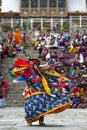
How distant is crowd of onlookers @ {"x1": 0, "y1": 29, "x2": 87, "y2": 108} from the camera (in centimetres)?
2830

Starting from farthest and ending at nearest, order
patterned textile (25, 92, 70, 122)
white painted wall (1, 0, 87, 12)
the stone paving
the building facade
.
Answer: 1. white painted wall (1, 0, 87, 12)
2. the building facade
3. patterned textile (25, 92, 70, 122)
4. the stone paving

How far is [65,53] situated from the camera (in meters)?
33.0

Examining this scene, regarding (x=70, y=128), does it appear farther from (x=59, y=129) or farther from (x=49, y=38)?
(x=49, y=38)

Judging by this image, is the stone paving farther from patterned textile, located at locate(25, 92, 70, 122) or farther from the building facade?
the building facade

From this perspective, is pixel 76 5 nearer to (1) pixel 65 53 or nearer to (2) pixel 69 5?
(2) pixel 69 5

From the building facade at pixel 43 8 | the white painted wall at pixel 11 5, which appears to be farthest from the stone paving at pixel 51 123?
the white painted wall at pixel 11 5

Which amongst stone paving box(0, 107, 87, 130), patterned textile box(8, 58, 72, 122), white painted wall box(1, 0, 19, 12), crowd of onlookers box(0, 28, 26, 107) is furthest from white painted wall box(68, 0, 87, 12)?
patterned textile box(8, 58, 72, 122)

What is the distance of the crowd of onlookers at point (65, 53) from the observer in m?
28.3

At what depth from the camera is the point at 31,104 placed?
14602mm

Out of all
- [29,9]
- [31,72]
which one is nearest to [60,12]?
[29,9]

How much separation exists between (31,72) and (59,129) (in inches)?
78.4

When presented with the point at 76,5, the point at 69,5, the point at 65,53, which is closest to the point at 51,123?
the point at 65,53

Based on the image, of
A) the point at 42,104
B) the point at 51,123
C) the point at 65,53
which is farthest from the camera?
the point at 65,53

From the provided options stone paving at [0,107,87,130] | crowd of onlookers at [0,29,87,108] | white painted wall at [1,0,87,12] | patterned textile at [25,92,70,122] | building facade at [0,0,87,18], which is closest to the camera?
stone paving at [0,107,87,130]
